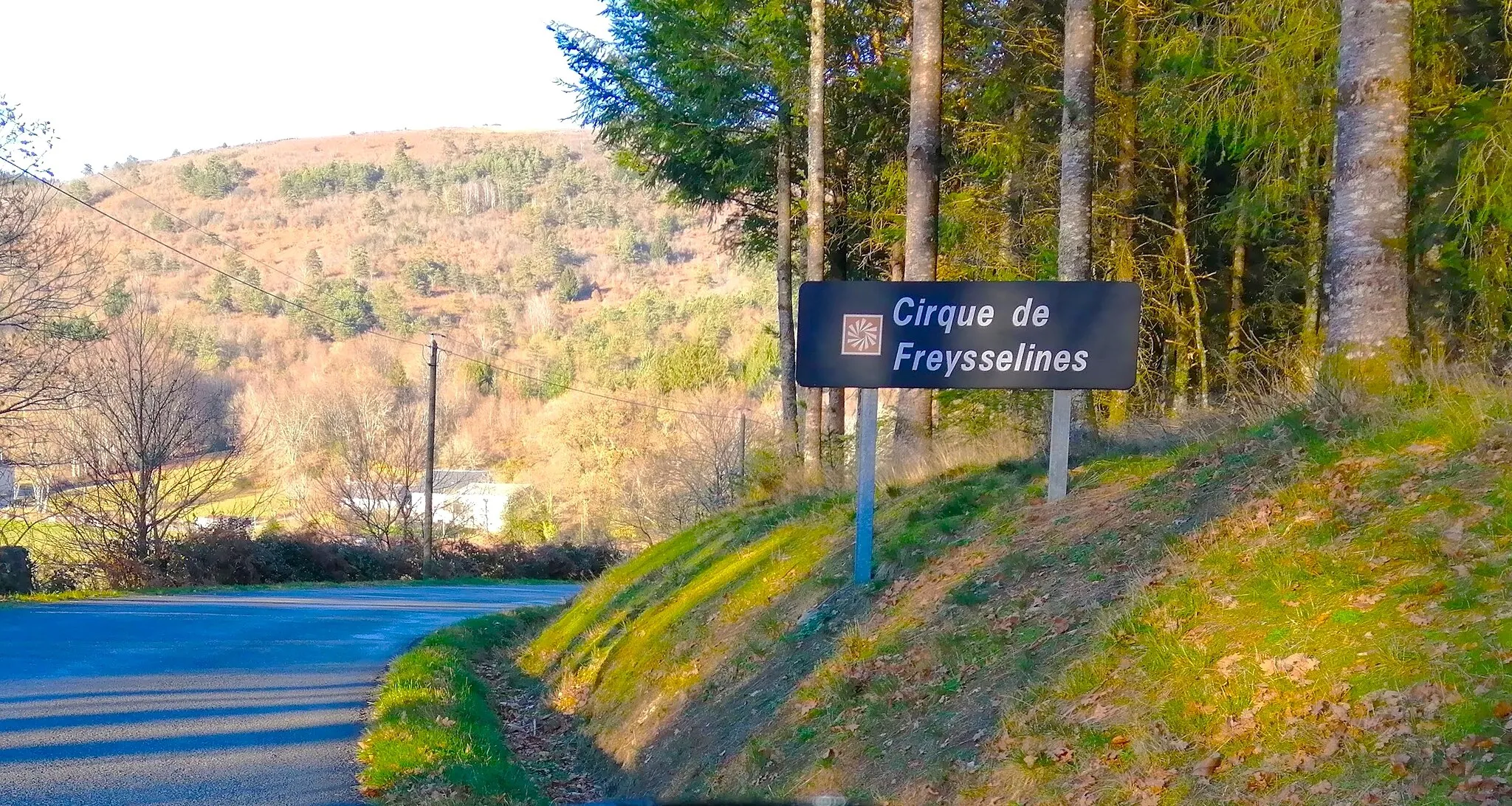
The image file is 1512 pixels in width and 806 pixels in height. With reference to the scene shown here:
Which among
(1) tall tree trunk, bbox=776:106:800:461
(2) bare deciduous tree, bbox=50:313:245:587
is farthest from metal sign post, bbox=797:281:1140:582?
(2) bare deciduous tree, bbox=50:313:245:587

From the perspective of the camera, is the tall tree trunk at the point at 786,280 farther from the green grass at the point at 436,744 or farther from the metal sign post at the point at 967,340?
the metal sign post at the point at 967,340

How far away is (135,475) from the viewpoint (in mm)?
31062

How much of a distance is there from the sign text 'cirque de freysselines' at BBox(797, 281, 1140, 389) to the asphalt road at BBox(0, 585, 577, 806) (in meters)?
4.67

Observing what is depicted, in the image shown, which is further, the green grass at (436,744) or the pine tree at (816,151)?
the pine tree at (816,151)

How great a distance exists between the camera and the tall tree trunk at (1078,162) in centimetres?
1222

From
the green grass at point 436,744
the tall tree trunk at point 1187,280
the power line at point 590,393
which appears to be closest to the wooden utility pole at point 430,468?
the power line at point 590,393

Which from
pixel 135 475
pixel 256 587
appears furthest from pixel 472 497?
pixel 256 587

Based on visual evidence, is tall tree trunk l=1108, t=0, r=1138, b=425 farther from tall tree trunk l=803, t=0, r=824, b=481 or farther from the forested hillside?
tall tree trunk l=803, t=0, r=824, b=481

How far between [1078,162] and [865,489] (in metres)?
5.22

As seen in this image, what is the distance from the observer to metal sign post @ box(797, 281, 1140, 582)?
9.07m

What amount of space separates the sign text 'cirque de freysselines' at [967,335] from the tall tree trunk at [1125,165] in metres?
7.47

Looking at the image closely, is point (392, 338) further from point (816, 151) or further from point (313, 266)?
point (816, 151)

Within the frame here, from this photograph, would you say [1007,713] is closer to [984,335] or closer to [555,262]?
[984,335]

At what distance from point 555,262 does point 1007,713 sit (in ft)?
541
